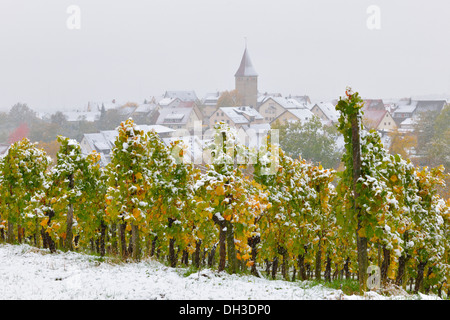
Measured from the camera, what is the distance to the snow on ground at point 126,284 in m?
11.8

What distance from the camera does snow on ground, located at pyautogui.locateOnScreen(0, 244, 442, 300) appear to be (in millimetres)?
11828

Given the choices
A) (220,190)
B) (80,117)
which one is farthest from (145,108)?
(220,190)

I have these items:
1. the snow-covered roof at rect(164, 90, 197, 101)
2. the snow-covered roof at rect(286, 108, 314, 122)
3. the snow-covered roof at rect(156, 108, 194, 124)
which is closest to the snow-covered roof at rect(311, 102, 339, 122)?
the snow-covered roof at rect(286, 108, 314, 122)

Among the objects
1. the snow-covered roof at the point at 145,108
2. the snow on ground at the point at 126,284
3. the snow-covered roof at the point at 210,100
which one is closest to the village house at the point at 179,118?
the snow-covered roof at the point at 145,108

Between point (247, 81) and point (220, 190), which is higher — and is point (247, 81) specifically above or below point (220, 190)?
above

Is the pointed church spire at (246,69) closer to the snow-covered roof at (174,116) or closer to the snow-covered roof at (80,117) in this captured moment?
the snow-covered roof at (174,116)

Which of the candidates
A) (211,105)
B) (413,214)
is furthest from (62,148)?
(211,105)

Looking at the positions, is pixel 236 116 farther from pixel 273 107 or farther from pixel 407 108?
pixel 407 108

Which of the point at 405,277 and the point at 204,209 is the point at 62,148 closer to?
the point at 204,209

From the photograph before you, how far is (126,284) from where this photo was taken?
43.2 ft

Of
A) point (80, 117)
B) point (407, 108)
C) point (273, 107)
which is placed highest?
point (273, 107)

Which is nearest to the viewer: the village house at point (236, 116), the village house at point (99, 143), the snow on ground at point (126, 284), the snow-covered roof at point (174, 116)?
the snow on ground at point (126, 284)

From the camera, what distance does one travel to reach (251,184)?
16.5m
